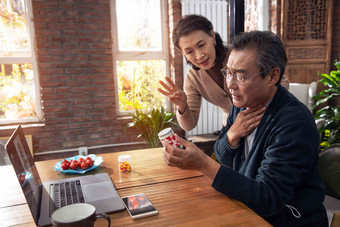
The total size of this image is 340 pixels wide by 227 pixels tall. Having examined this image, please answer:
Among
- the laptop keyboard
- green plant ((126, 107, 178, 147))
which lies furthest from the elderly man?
green plant ((126, 107, 178, 147))

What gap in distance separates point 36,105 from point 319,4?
3.99 m

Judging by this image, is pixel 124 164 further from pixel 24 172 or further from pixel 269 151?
pixel 269 151

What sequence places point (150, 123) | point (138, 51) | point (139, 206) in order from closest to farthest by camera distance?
point (139, 206) → point (150, 123) → point (138, 51)

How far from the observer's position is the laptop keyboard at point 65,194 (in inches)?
43.0

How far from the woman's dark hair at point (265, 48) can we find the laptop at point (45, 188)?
2.42ft

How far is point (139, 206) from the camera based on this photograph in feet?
3.48

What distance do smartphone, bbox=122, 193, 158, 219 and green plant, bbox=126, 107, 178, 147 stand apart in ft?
7.99

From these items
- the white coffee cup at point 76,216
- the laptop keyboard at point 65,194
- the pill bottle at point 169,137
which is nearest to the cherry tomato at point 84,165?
the laptop keyboard at point 65,194

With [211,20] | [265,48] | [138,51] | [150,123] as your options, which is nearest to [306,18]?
[211,20]

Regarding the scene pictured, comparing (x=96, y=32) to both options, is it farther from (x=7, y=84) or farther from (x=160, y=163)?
(x=160, y=163)

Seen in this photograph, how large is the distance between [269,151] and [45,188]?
0.92 meters

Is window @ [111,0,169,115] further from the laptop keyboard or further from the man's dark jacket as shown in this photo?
the man's dark jacket

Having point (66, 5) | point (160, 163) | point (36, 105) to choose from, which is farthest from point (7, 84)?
point (160, 163)

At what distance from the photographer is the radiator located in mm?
3740
